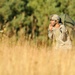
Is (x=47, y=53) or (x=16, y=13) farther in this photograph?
(x=16, y=13)

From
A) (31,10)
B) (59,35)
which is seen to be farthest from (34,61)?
(31,10)

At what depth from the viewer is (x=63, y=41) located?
20.6ft

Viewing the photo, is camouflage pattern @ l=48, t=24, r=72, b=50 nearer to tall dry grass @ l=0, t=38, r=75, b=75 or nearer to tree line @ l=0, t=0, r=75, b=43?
tall dry grass @ l=0, t=38, r=75, b=75

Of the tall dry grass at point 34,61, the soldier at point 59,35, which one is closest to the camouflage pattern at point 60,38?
the soldier at point 59,35

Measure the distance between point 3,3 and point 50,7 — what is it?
200 cm

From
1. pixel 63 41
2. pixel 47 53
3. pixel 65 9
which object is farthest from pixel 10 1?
pixel 47 53

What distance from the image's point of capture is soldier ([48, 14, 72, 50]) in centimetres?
602

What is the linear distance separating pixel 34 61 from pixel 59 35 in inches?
58.1

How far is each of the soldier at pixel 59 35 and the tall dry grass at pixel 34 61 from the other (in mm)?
663

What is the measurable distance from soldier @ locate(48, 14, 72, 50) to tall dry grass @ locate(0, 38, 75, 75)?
26.1 inches

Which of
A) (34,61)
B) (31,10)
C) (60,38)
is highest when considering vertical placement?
(31,10)

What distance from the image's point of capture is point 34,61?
15.4ft

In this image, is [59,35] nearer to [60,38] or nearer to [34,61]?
[60,38]

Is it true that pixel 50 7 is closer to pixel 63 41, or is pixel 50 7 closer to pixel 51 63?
pixel 63 41
